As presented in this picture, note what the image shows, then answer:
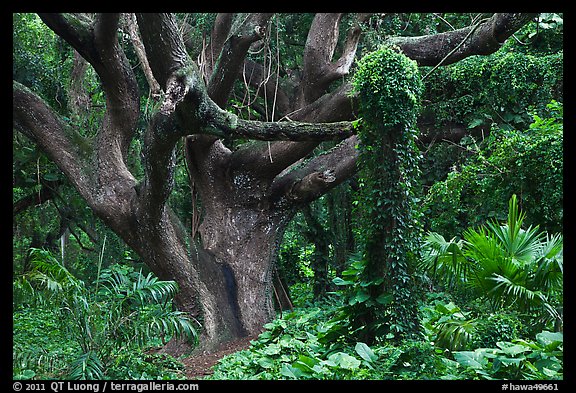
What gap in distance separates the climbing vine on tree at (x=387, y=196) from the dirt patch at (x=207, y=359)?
72.8 inches

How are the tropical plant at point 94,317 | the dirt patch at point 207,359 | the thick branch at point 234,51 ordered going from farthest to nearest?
1. the thick branch at point 234,51
2. the dirt patch at point 207,359
3. the tropical plant at point 94,317

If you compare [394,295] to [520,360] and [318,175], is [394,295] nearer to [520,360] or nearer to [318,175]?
[520,360]

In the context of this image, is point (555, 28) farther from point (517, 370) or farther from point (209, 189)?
point (517, 370)

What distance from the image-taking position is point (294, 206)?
30.5 feet

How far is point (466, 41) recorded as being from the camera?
838 cm

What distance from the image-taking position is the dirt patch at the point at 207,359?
6.84 meters

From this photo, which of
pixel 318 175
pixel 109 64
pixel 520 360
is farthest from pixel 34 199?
pixel 520 360

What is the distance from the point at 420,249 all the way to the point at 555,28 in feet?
20.0

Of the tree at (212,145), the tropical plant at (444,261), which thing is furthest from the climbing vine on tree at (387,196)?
the tree at (212,145)

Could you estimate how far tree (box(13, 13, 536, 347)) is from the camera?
7094 mm

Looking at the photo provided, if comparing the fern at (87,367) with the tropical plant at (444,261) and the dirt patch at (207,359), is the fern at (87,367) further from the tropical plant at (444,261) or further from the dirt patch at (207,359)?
the tropical plant at (444,261)

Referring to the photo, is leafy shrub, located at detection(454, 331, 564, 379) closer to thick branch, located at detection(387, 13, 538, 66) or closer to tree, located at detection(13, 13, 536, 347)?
tree, located at detection(13, 13, 536, 347)

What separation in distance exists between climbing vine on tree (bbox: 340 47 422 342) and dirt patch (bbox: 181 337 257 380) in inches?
72.8

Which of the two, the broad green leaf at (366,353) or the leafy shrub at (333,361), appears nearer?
the leafy shrub at (333,361)
